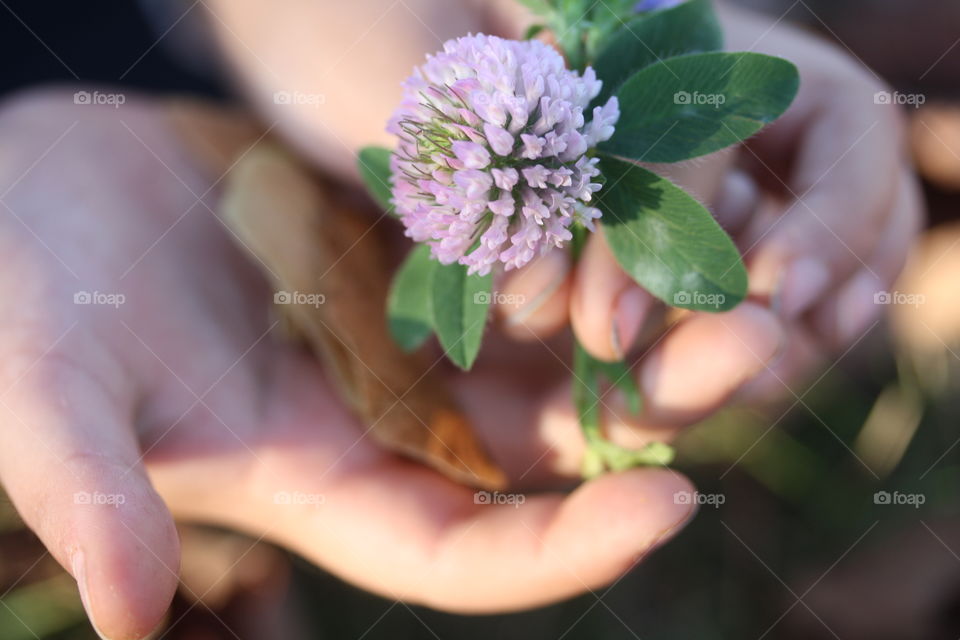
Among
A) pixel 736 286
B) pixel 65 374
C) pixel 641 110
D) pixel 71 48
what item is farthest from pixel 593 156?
pixel 71 48

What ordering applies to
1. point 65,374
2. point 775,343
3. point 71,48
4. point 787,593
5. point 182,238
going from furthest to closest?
point 71,48
point 787,593
point 182,238
point 775,343
point 65,374

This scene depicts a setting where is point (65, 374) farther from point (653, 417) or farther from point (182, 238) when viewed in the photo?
point (653, 417)

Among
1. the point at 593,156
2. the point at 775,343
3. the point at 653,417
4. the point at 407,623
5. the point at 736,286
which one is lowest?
the point at 407,623

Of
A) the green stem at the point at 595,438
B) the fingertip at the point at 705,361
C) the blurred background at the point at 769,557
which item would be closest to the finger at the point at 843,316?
the blurred background at the point at 769,557

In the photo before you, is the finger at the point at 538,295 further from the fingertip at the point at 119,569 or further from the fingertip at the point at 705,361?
the fingertip at the point at 119,569

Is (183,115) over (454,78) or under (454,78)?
under

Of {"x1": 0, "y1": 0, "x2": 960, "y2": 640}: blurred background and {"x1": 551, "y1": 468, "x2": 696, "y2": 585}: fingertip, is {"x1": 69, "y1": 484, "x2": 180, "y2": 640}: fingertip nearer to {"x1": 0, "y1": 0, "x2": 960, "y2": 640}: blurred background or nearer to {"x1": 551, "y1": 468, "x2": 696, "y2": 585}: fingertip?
{"x1": 551, "y1": 468, "x2": 696, "y2": 585}: fingertip

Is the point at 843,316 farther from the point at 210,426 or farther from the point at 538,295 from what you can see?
the point at 210,426

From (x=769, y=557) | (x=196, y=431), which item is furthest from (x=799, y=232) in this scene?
(x=196, y=431)
